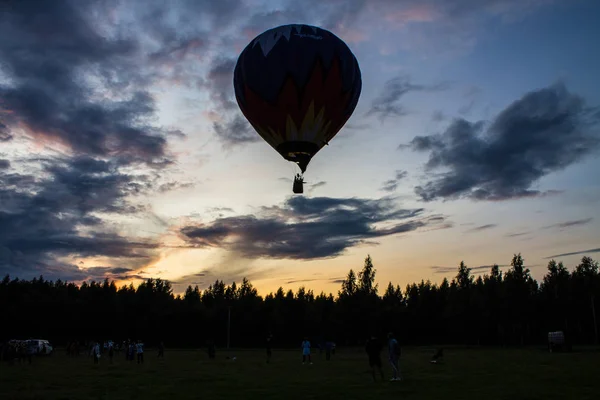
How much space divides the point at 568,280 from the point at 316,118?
116 metres

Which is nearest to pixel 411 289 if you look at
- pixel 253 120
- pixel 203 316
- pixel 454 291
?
pixel 454 291

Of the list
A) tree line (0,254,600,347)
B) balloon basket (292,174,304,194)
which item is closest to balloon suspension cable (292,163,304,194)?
balloon basket (292,174,304,194)

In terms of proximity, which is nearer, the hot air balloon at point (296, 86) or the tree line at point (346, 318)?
the hot air balloon at point (296, 86)

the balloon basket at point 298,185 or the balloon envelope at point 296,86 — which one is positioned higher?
the balloon envelope at point 296,86

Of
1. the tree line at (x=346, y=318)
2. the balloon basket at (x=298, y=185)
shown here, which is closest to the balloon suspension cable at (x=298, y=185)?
the balloon basket at (x=298, y=185)

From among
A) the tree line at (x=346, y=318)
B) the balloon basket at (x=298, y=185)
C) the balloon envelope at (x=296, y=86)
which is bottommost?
the tree line at (x=346, y=318)

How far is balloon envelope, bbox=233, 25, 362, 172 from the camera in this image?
2930 centimetres

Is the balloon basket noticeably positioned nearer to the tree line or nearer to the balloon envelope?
the balloon envelope

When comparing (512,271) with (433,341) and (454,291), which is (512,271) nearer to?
(454,291)

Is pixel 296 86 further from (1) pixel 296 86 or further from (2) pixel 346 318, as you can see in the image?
(2) pixel 346 318

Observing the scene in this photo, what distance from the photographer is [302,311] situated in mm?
127375

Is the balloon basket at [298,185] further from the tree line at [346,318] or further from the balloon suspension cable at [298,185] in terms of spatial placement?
the tree line at [346,318]

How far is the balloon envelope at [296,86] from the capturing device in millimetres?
29297

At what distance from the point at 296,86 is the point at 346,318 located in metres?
94.3
